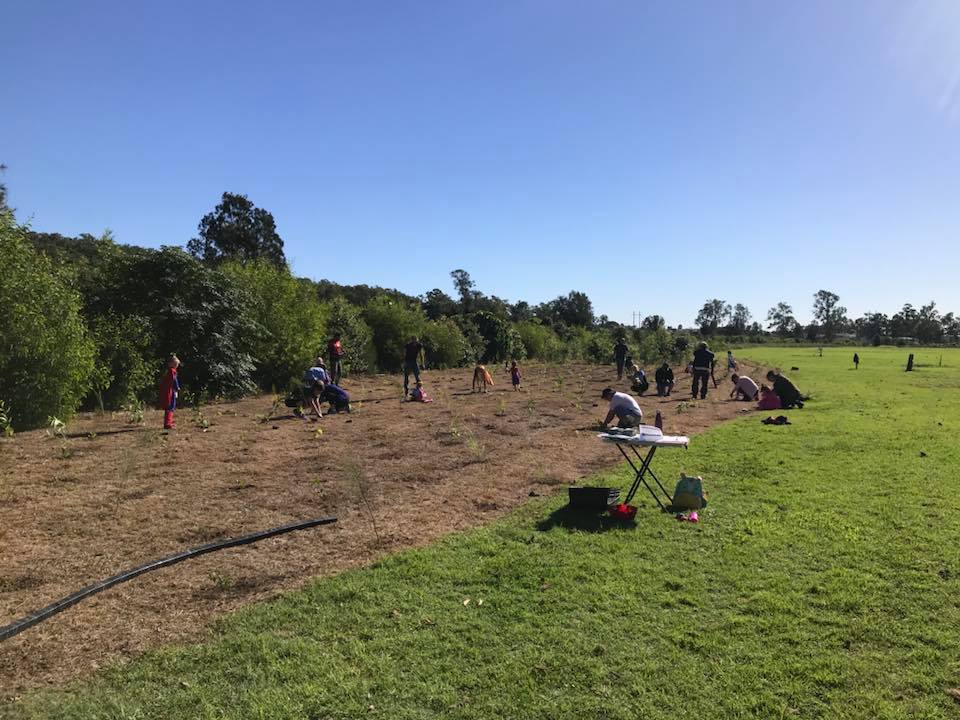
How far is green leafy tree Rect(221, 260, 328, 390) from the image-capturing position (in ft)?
64.5

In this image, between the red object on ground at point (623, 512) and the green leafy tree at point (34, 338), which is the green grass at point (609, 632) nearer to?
the red object on ground at point (623, 512)

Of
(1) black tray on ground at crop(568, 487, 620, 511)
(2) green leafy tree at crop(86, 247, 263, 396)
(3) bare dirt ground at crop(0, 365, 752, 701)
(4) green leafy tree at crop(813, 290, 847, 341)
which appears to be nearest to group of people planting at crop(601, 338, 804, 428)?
(3) bare dirt ground at crop(0, 365, 752, 701)

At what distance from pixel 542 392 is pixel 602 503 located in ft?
46.3

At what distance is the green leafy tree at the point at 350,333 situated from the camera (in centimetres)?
2538

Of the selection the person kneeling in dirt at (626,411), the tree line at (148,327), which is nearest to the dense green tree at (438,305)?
the tree line at (148,327)

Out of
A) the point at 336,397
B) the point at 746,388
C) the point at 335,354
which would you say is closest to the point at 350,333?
the point at 335,354

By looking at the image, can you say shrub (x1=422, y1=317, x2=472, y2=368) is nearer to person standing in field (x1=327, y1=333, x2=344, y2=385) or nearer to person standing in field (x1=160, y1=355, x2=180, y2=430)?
person standing in field (x1=327, y1=333, x2=344, y2=385)

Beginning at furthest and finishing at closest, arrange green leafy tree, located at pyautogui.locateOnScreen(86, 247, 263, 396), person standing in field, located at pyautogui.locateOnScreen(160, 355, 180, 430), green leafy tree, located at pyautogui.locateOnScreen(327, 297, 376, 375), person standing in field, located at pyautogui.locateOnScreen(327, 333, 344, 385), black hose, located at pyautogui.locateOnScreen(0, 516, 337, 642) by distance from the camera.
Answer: green leafy tree, located at pyautogui.locateOnScreen(327, 297, 376, 375)
person standing in field, located at pyautogui.locateOnScreen(327, 333, 344, 385)
green leafy tree, located at pyautogui.locateOnScreen(86, 247, 263, 396)
person standing in field, located at pyautogui.locateOnScreen(160, 355, 180, 430)
black hose, located at pyautogui.locateOnScreen(0, 516, 337, 642)

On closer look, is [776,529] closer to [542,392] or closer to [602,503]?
[602,503]

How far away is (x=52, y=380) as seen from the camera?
11.4m

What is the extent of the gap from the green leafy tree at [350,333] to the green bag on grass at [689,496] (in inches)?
777

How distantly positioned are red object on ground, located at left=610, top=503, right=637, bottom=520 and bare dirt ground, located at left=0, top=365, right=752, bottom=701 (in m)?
1.27

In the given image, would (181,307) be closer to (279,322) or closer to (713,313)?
(279,322)

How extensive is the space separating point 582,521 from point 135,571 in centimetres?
426
